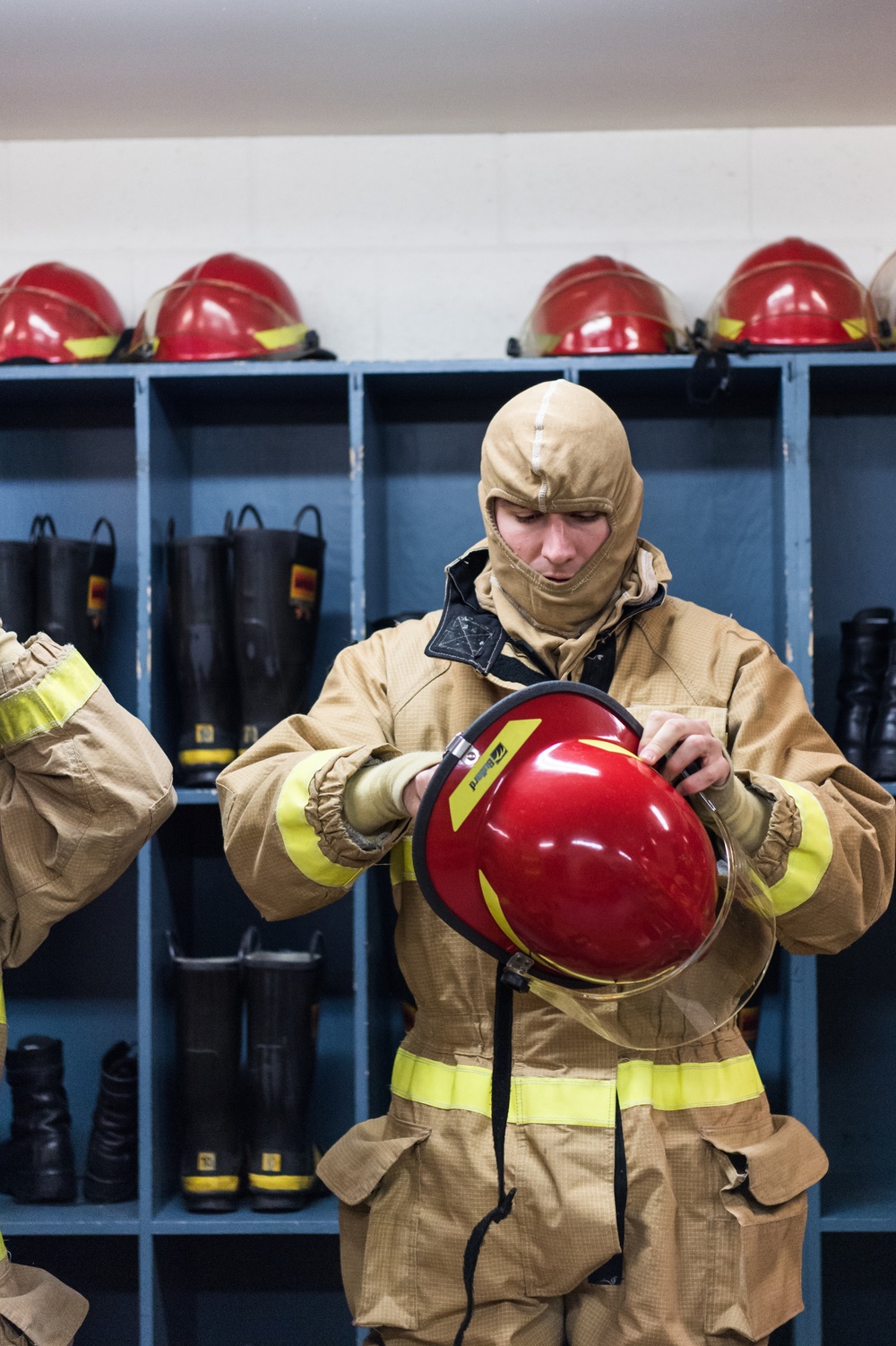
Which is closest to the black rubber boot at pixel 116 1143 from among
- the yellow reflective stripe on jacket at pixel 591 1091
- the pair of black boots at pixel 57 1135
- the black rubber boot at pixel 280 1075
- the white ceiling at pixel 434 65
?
the pair of black boots at pixel 57 1135

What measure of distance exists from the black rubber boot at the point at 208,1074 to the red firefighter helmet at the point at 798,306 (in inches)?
59.2

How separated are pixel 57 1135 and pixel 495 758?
1679 mm

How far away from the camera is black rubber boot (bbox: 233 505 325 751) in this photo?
2.34 m

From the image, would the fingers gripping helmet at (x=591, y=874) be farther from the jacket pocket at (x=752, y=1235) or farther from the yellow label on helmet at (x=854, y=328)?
the yellow label on helmet at (x=854, y=328)

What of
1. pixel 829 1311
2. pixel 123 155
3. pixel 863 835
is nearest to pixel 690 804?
pixel 863 835

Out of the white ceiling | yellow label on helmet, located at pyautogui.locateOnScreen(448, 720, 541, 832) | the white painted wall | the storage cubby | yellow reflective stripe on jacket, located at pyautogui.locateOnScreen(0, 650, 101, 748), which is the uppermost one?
the white ceiling

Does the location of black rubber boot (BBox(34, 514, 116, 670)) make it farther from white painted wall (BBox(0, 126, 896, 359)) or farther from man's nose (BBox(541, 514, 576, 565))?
man's nose (BBox(541, 514, 576, 565))

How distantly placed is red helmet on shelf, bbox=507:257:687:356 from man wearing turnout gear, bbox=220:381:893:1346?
31.6 inches

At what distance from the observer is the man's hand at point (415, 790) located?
124cm

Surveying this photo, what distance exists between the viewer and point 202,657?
7.69 feet

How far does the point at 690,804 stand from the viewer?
1.17m

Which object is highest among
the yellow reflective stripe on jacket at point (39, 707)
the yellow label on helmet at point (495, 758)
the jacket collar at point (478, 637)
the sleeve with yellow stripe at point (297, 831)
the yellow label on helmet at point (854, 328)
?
the yellow label on helmet at point (854, 328)

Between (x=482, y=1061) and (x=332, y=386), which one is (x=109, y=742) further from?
(x=332, y=386)

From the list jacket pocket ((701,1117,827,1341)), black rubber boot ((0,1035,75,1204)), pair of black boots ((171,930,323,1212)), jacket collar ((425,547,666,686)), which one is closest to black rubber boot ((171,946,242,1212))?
pair of black boots ((171,930,323,1212))
